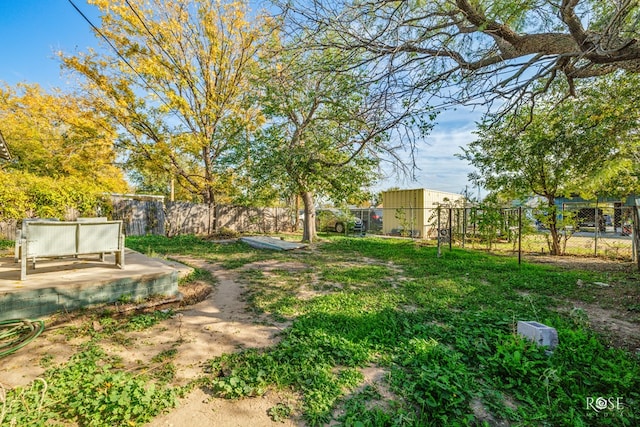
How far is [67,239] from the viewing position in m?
3.32

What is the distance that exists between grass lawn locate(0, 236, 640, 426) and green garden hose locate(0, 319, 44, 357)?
0.56 meters

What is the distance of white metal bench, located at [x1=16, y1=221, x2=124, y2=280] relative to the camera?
3045 millimetres

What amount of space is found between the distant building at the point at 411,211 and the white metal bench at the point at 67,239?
10.9 m

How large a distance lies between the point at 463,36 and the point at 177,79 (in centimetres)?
1200

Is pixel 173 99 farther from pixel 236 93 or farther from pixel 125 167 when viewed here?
pixel 125 167

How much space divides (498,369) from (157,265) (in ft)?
14.6

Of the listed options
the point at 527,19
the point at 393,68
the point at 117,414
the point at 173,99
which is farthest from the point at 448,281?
the point at 173,99

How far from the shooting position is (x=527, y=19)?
3.50 m

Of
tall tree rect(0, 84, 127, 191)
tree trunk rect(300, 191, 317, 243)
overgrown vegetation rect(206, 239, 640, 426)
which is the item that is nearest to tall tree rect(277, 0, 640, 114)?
overgrown vegetation rect(206, 239, 640, 426)

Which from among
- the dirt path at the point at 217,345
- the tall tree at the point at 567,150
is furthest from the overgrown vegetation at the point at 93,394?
the tall tree at the point at 567,150

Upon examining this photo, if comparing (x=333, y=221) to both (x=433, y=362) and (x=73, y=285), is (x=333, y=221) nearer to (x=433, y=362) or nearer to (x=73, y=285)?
(x=73, y=285)

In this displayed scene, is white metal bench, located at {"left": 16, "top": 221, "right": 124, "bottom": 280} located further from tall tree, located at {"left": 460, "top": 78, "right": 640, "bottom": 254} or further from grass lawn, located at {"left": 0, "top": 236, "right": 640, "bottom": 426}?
tall tree, located at {"left": 460, "top": 78, "right": 640, "bottom": 254}

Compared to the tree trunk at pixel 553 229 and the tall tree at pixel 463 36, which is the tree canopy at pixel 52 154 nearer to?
the tall tree at pixel 463 36

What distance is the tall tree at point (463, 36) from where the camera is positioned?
10.3ft
